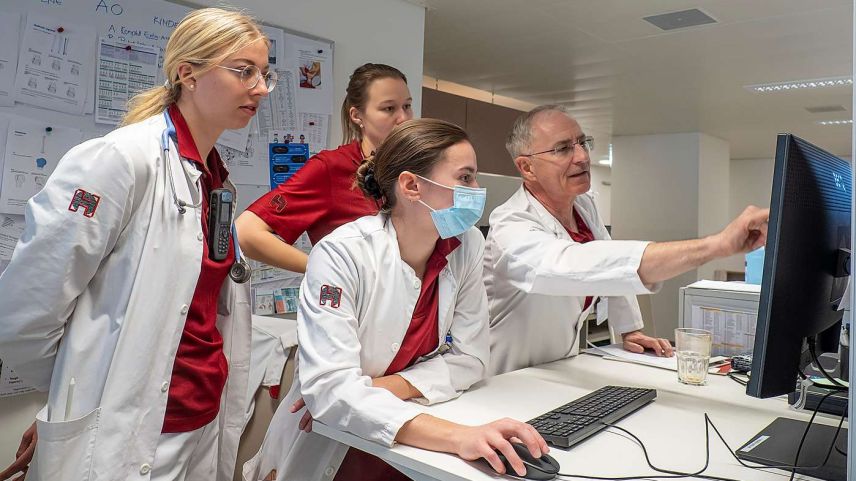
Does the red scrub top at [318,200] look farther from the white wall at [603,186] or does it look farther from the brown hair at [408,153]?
the white wall at [603,186]

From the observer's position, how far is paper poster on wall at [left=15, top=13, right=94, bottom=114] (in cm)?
213

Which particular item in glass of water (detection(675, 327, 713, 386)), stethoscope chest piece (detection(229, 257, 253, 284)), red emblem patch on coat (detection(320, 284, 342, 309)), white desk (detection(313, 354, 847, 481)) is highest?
stethoscope chest piece (detection(229, 257, 253, 284))

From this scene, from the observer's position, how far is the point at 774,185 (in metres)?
0.91

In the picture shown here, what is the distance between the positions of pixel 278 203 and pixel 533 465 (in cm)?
125

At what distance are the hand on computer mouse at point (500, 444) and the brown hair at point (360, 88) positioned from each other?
4.26 ft

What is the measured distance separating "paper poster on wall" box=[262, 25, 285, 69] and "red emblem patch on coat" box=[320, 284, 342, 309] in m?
1.92

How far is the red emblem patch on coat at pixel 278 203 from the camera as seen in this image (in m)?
1.90

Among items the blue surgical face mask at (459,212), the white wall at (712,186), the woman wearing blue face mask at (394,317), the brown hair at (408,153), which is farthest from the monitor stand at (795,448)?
the white wall at (712,186)

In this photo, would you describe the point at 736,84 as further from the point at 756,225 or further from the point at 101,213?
the point at 101,213

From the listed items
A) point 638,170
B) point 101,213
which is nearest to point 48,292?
point 101,213

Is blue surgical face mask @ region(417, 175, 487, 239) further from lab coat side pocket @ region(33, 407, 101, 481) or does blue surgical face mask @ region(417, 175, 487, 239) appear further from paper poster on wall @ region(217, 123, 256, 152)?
paper poster on wall @ region(217, 123, 256, 152)

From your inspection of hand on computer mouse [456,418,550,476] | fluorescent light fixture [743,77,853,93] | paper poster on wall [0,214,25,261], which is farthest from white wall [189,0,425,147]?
fluorescent light fixture [743,77,853,93]

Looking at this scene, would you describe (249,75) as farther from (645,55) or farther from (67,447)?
(645,55)

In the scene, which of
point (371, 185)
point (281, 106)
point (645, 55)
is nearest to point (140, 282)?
point (371, 185)
